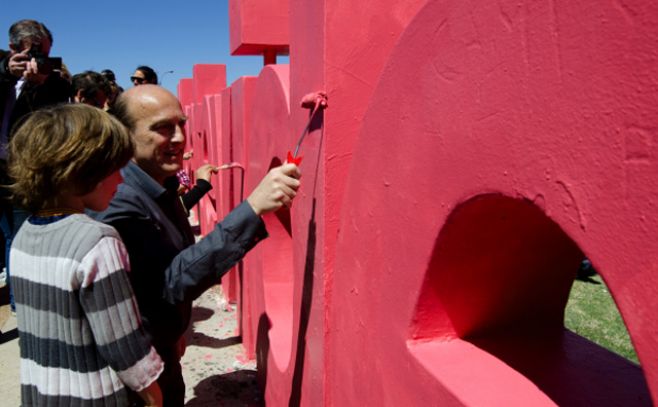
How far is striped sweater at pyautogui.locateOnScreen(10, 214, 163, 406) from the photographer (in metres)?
1.48

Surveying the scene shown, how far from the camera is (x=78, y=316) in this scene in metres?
1.51

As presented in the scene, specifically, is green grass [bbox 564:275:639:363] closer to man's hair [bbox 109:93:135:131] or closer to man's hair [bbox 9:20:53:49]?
man's hair [bbox 109:93:135:131]

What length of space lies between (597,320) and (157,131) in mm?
5788

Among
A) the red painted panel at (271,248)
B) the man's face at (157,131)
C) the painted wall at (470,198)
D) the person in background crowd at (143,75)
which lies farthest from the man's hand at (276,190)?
the person in background crowd at (143,75)

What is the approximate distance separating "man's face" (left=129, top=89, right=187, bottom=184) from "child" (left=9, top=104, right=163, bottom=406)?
0.63m

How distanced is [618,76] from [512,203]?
0.45 metres

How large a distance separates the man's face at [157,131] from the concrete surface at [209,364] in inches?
86.4

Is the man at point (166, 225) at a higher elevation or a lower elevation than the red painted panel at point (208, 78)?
lower

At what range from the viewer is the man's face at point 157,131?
7.27ft

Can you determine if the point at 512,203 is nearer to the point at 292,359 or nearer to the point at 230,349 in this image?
the point at 292,359

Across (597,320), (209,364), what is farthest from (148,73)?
(597,320)

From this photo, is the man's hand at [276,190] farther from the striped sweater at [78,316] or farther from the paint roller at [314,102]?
the striped sweater at [78,316]

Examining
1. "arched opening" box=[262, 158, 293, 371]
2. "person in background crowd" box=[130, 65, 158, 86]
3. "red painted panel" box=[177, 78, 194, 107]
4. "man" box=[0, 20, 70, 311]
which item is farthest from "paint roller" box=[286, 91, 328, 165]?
"red painted panel" box=[177, 78, 194, 107]

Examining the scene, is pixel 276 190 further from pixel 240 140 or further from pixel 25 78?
pixel 25 78
